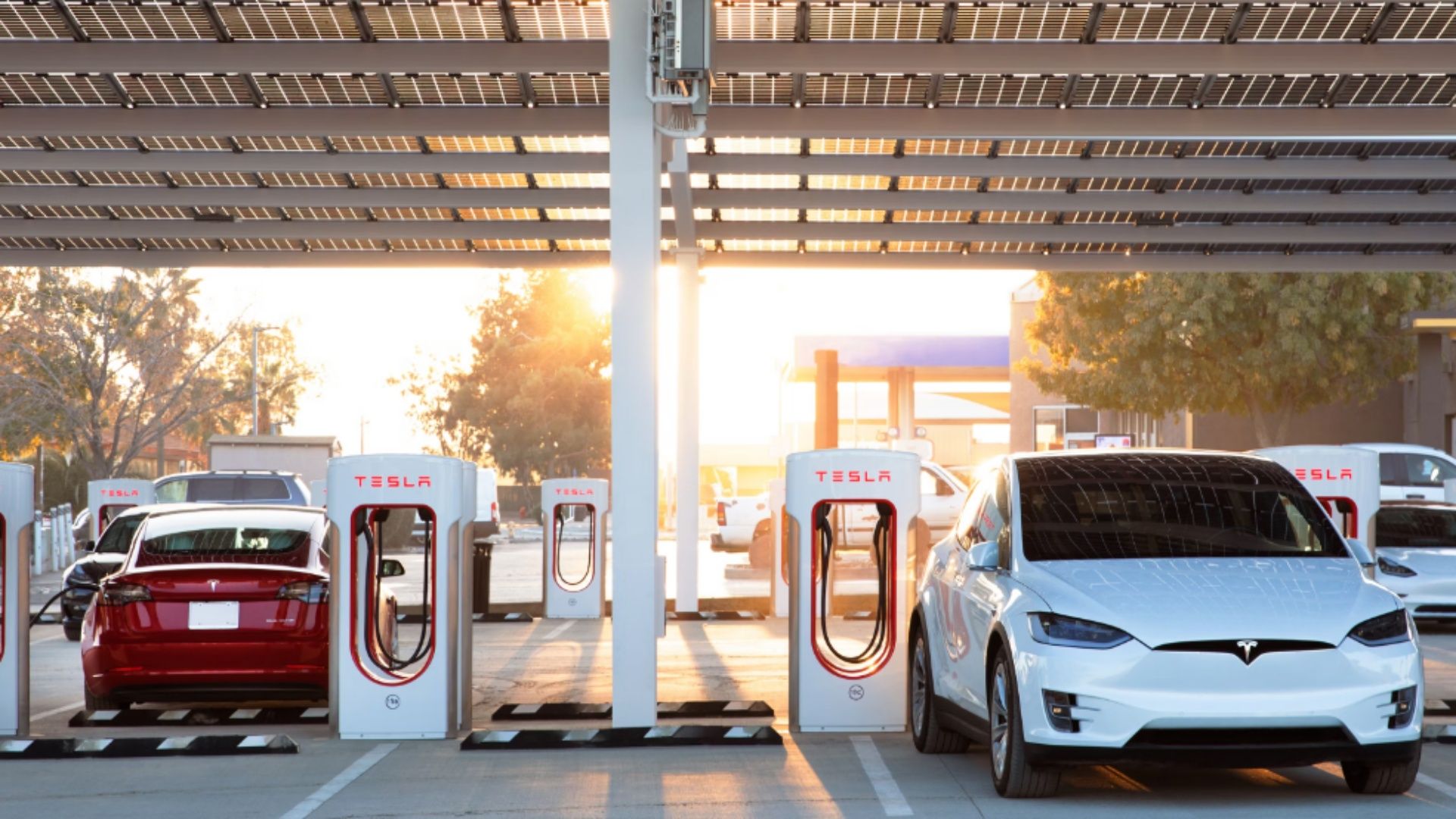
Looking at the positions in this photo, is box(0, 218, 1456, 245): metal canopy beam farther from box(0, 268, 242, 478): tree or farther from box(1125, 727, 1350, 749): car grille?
box(0, 268, 242, 478): tree

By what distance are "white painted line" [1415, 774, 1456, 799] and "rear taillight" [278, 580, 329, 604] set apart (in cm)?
632

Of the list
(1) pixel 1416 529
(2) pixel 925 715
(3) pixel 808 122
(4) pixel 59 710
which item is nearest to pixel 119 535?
(4) pixel 59 710

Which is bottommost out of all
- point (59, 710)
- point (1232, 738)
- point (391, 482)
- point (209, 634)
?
point (59, 710)

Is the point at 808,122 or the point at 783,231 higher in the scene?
the point at 808,122

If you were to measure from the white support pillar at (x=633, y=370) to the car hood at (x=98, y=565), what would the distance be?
24.4 feet

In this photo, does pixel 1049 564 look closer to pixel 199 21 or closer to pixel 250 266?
pixel 199 21

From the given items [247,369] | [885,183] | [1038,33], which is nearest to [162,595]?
[1038,33]

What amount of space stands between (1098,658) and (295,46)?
9.23m

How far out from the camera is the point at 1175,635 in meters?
7.72

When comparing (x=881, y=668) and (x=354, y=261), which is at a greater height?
(x=354, y=261)

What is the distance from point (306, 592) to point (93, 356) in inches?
1322

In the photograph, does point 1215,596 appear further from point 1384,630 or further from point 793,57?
point 793,57

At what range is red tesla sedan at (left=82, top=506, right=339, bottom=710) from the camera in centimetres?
1114

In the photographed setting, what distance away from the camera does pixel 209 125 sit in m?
16.1
